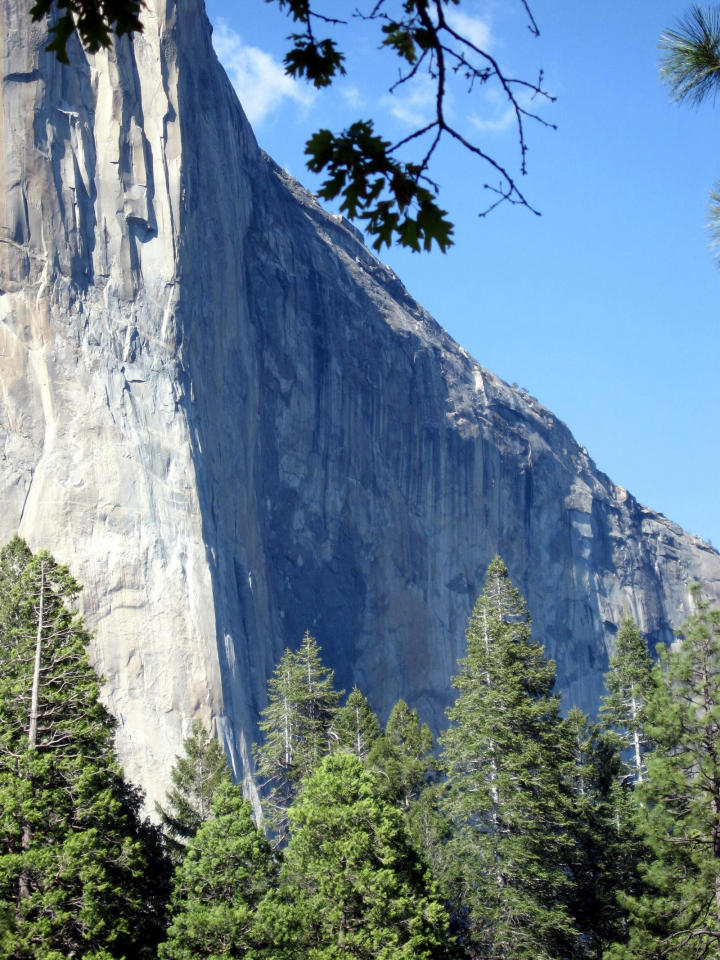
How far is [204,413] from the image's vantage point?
184 feet

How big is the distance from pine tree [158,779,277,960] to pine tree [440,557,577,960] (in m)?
5.01

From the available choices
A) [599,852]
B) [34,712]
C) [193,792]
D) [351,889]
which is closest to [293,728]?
[193,792]

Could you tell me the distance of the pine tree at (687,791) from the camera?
63.2 feet

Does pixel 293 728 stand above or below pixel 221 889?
above

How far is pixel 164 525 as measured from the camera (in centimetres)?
5122

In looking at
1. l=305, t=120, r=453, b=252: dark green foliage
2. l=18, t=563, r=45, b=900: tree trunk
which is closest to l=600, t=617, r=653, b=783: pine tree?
l=18, t=563, r=45, b=900: tree trunk

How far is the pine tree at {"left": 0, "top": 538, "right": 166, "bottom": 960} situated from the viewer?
18.1 metres

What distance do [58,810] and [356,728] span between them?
60.9 feet

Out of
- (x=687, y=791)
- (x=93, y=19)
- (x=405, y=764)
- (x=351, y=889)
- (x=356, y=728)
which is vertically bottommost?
(x=351, y=889)

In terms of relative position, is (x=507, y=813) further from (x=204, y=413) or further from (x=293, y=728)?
(x=204, y=413)

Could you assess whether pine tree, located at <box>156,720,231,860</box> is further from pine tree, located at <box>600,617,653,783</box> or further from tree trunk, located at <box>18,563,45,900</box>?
pine tree, located at <box>600,617,653,783</box>

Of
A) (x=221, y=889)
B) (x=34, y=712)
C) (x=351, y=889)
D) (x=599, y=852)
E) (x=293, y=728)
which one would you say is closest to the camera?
(x=34, y=712)

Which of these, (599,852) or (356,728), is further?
(356,728)

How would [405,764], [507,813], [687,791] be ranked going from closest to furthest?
[687,791]
[507,813]
[405,764]
